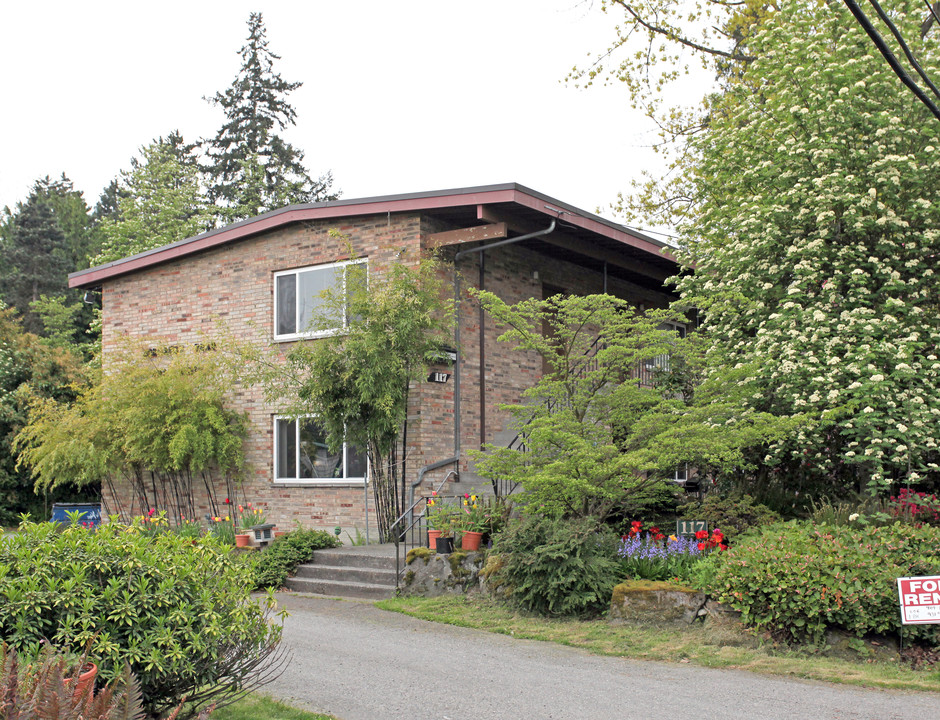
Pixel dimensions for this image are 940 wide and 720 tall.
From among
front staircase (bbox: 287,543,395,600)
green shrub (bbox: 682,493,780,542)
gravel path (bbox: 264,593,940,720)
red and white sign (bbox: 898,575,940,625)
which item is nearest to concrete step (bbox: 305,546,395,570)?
front staircase (bbox: 287,543,395,600)

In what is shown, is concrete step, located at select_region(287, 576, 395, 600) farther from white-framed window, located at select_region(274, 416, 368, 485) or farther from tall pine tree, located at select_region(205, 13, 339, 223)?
tall pine tree, located at select_region(205, 13, 339, 223)

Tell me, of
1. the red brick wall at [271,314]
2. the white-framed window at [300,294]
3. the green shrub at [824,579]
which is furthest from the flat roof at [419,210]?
the green shrub at [824,579]

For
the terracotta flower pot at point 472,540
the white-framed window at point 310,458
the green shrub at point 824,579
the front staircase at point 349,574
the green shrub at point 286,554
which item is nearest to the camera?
the green shrub at point 824,579

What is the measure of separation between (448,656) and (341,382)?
6.27 meters

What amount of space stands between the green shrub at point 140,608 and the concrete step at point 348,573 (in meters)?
6.11

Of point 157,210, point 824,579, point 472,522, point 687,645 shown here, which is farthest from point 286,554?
point 157,210

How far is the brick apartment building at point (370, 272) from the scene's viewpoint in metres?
14.4

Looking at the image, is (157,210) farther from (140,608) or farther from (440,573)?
(140,608)

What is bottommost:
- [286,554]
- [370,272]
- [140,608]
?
[286,554]

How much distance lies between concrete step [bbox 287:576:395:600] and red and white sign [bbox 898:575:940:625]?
610cm

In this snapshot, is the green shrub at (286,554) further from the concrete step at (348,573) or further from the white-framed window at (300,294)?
the white-framed window at (300,294)

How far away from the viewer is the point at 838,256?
10758 mm

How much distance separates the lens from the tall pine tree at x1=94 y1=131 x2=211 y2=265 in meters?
33.6

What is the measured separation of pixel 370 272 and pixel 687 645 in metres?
8.61
